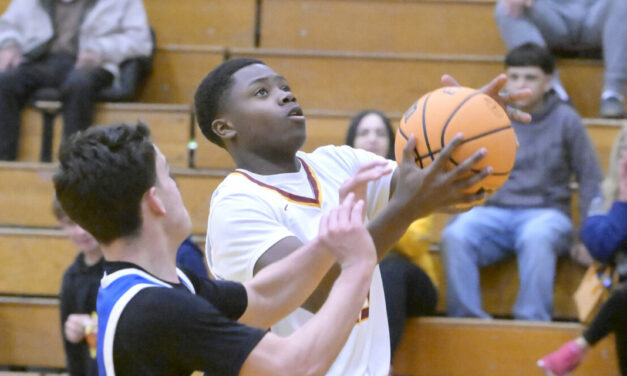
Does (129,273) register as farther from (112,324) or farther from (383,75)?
(383,75)

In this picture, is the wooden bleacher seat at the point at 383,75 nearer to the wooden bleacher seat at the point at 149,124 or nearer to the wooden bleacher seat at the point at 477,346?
the wooden bleacher seat at the point at 149,124

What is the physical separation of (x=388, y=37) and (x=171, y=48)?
1.38 m

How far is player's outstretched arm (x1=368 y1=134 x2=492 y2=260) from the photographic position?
2.04 m

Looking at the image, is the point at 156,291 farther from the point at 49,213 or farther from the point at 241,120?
the point at 49,213

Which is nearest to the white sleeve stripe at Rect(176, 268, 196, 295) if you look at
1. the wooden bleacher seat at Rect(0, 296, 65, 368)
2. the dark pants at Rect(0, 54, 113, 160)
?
the wooden bleacher seat at Rect(0, 296, 65, 368)

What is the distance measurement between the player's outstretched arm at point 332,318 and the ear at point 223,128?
32.5 inches

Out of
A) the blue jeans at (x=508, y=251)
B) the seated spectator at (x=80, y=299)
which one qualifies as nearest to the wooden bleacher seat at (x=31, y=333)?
the seated spectator at (x=80, y=299)

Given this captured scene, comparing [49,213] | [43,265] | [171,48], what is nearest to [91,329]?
[43,265]

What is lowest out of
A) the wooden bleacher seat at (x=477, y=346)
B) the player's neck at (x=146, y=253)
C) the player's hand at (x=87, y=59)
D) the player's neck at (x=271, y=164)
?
the wooden bleacher seat at (x=477, y=346)

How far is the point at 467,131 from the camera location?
7.11 ft

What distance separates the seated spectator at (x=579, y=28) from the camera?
17.3ft

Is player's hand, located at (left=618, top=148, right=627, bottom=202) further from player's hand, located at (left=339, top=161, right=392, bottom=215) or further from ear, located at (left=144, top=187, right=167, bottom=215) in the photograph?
ear, located at (left=144, top=187, right=167, bottom=215)

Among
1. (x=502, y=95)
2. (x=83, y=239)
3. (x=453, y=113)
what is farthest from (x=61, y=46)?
(x=453, y=113)

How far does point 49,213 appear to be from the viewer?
16.8ft
